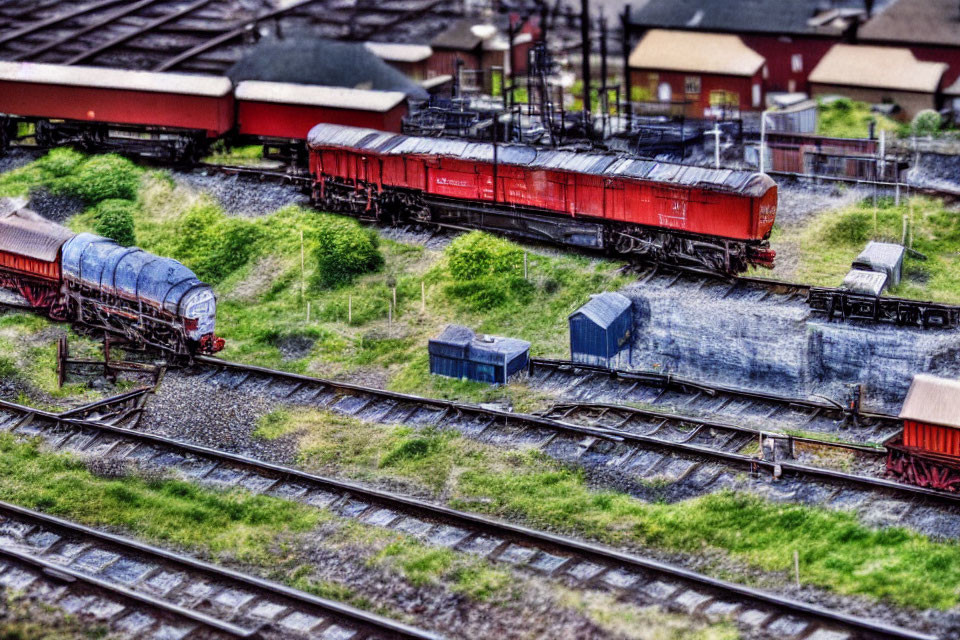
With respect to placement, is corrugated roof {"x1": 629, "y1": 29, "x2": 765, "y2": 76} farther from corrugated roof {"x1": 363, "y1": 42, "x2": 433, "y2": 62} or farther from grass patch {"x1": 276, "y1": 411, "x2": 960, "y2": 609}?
grass patch {"x1": 276, "y1": 411, "x2": 960, "y2": 609}

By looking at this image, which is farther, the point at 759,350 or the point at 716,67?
the point at 716,67

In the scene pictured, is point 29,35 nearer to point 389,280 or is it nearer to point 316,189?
point 316,189

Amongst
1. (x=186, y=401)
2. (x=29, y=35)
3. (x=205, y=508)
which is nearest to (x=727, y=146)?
(x=186, y=401)

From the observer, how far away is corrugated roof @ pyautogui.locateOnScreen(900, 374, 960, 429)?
90.1 ft

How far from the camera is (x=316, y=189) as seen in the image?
46969mm

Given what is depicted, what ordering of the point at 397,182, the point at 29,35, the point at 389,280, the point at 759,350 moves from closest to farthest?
the point at 759,350, the point at 389,280, the point at 397,182, the point at 29,35

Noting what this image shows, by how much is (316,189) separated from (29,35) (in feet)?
106

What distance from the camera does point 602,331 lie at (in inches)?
1361

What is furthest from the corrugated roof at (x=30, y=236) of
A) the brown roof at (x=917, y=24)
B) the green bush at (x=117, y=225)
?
the brown roof at (x=917, y=24)

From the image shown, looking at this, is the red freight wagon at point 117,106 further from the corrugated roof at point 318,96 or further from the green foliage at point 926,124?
the green foliage at point 926,124

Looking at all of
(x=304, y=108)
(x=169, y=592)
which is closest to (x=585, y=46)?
(x=304, y=108)

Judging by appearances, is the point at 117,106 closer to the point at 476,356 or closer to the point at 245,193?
the point at 245,193

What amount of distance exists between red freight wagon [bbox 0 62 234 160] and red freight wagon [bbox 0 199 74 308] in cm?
1121

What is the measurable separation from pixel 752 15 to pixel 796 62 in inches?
132
